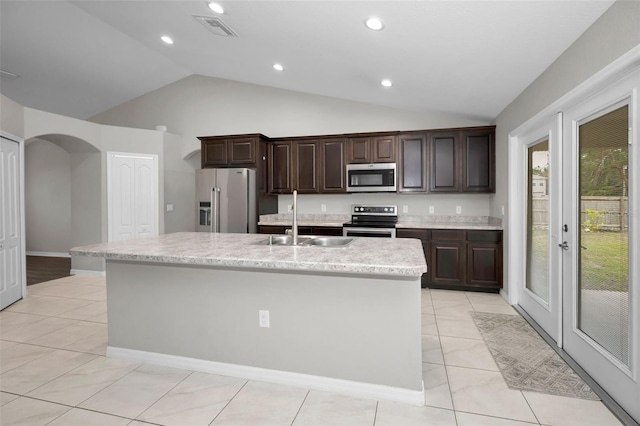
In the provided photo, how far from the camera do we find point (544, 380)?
2.24 m

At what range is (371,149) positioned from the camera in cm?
496

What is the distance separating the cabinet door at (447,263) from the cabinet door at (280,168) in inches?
94.1

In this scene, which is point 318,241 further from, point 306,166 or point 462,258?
point 306,166

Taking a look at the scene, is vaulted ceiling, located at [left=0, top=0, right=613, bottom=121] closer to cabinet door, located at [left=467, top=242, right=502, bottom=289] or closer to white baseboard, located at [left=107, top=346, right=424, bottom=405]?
cabinet door, located at [left=467, top=242, right=502, bottom=289]

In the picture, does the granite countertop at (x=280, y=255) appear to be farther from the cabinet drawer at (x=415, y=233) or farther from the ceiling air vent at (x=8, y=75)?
the ceiling air vent at (x=8, y=75)

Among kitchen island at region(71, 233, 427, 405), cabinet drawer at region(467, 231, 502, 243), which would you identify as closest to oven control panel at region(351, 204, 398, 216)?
cabinet drawer at region(467, 231, 502, 243)

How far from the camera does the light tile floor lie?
1856 millimetres

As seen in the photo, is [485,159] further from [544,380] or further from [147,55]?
[147,55]

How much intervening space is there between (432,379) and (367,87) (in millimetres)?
3428

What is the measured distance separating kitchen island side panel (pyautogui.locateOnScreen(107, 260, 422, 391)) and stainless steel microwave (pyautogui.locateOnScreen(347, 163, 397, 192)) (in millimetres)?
2990

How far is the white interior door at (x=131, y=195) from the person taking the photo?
5.41m

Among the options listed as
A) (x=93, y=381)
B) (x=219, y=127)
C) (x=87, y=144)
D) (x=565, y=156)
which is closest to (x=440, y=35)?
(x=565, y=156)

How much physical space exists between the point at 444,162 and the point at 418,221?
3.18 feet

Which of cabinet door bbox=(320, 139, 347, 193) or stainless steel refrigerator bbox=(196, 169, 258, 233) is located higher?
cabinet door bbox=(320, 139, 347, 193)
